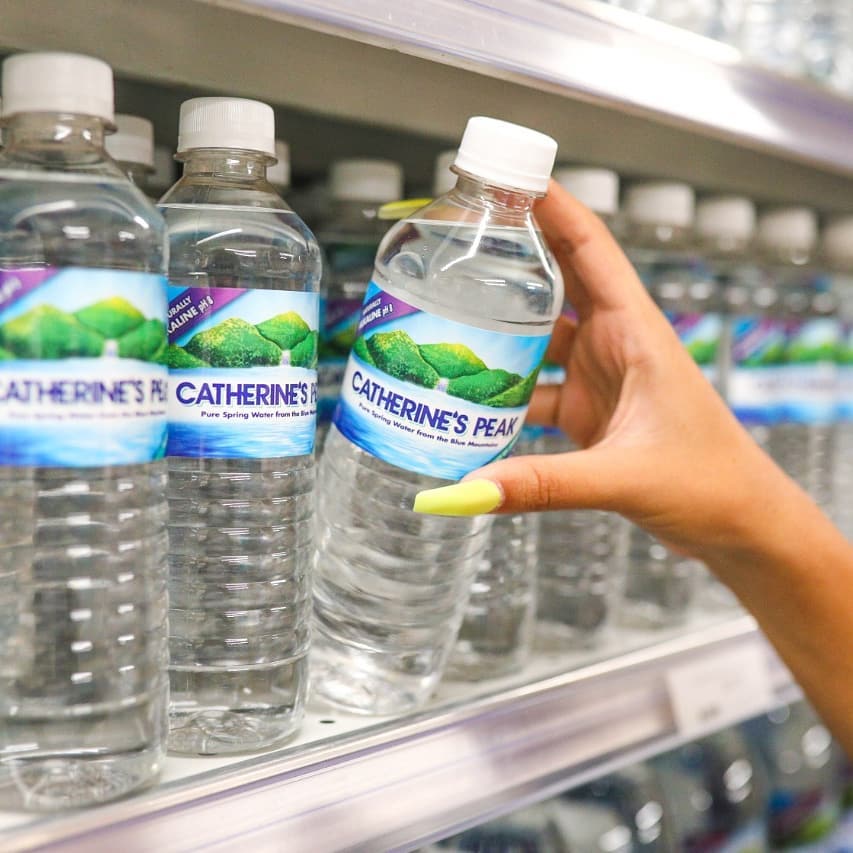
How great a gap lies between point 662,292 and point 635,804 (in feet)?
2.66

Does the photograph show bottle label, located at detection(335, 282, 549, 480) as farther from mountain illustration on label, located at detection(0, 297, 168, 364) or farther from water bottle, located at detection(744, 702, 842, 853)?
water bottle, located at detection(744, 702, 842, 853)

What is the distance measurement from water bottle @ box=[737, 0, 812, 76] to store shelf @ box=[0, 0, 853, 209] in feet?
1.12

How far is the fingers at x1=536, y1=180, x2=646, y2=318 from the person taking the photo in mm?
1035

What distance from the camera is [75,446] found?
2.14 ft

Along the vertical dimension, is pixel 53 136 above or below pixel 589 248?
above

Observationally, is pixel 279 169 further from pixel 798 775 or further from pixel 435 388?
pixel 798 775

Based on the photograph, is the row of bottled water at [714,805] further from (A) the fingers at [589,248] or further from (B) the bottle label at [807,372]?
(A) the fingers at [589,248]

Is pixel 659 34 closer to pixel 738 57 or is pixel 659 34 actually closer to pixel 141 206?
pixel 738 57

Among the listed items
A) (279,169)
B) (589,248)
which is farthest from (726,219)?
(279,169)

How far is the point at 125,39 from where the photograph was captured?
834 millimetres

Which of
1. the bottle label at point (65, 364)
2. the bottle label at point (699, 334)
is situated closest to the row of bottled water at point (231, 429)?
the bottle label at point (65, 364)

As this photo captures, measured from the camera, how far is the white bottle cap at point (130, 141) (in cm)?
89

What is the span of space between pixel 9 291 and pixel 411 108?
59 cm

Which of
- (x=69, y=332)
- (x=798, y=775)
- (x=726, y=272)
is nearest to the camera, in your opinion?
(x=69, y=332)
